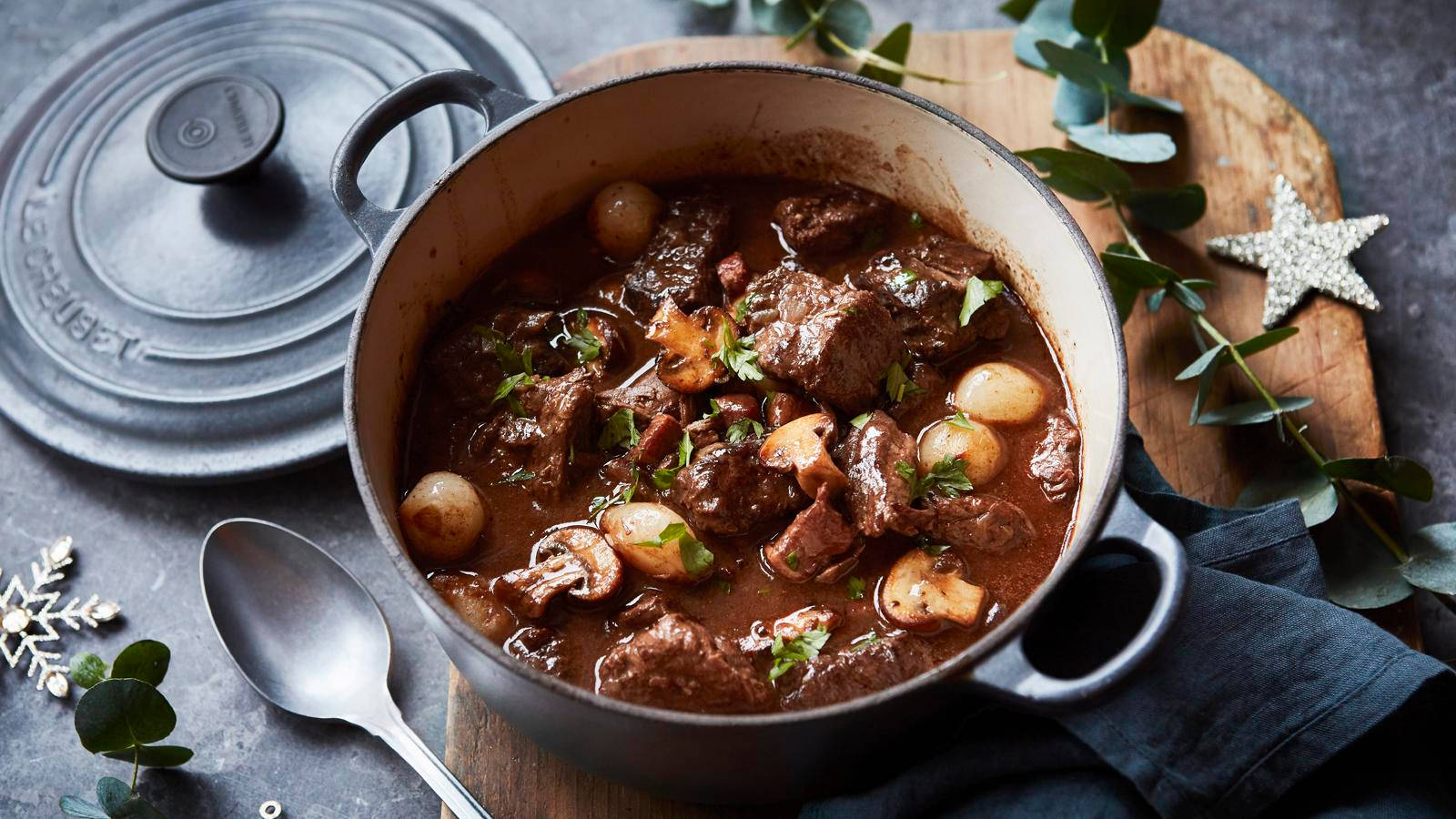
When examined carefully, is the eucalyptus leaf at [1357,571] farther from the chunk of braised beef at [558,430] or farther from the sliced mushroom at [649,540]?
the chunk of braised beef at [558,430]

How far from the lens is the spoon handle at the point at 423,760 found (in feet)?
8.12

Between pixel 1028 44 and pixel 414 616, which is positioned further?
pixel 1028 44

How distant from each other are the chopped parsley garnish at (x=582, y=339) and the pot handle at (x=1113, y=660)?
1.16m

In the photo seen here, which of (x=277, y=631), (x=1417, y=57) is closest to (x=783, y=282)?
(x=277, y=631)

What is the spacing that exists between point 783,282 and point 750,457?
45cm

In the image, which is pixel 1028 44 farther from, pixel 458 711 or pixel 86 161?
pixel 86 161

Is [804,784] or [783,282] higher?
[783,282]

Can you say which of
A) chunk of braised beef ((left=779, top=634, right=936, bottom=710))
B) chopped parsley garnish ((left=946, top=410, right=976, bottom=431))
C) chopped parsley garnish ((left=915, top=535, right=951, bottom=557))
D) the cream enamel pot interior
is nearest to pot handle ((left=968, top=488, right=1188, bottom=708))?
the cream enamel pot interior

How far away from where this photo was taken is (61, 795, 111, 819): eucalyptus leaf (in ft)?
8.30

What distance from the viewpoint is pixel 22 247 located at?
326cm

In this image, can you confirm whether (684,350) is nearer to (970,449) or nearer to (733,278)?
(733,278)

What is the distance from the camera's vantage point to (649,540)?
7.89 feet

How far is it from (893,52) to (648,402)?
1.32 m

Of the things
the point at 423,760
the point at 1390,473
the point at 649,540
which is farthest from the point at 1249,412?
the point at 423,760
